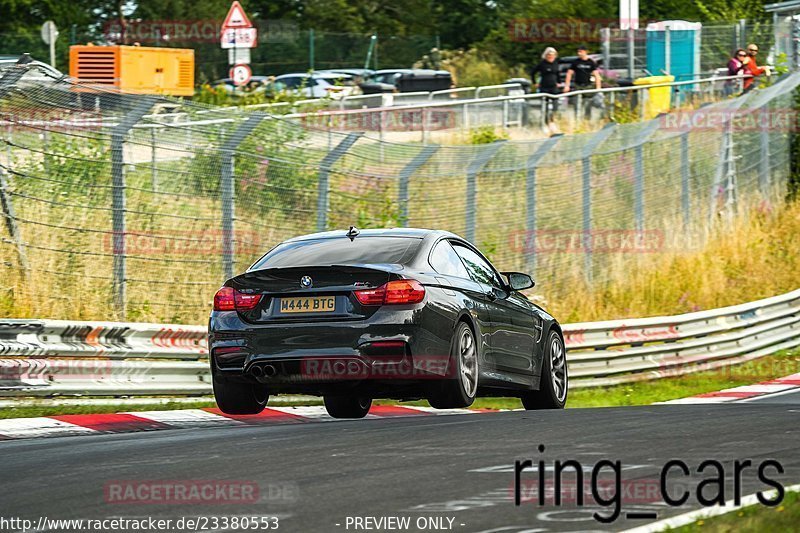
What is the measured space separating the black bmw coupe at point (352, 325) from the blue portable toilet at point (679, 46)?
88.3ft

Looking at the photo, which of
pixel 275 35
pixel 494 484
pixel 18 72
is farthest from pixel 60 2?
pixel 494 484

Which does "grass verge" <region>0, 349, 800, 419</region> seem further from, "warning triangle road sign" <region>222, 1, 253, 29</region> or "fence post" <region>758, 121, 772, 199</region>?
"warning triangle road sign" <region>222, 1, 253, 29</region>

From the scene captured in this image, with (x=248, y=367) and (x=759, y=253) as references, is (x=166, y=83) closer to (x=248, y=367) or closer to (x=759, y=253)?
(x=759, y=253)

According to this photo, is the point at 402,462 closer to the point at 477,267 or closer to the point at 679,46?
the point at 477,267

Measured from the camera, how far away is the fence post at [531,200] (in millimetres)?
20453

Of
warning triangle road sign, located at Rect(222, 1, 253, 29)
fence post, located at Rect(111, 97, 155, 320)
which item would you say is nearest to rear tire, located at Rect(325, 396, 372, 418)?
fence post, located at Rect(111, 97, 155, 320)

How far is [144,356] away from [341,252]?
9.37ft

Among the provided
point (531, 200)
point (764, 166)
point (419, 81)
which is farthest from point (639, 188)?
point (419, 81)

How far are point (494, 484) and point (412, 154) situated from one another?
1112cm

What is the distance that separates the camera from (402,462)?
789 cm

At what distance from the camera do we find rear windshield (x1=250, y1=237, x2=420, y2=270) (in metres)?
10.5

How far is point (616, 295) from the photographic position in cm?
2200

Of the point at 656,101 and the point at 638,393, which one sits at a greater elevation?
the point at 656,101

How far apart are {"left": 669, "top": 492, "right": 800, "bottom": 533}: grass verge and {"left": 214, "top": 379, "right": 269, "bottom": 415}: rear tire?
4861mm
